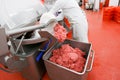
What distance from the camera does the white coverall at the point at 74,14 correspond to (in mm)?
1584

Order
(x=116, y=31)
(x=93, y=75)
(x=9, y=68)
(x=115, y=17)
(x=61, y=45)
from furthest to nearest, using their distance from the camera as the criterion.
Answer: (x=115, y=17), (x=116, y=31), (x=93, y=75), (x=61, y=45), (x=9, y=68)

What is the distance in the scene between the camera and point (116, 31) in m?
2.73

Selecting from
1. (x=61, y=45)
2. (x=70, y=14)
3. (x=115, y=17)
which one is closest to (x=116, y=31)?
(x=115, y=17)

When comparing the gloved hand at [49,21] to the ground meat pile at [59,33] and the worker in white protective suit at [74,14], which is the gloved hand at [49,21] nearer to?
the ground meat pile at [59,33]

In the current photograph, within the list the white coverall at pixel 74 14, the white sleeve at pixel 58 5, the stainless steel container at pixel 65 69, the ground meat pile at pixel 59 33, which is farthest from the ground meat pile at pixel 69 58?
the white sleeve at pixel 58 5

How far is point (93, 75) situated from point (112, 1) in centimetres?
322

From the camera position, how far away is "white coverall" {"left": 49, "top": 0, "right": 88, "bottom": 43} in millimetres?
1584

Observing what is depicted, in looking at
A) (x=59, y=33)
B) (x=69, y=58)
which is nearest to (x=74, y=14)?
(x=59, y=33)

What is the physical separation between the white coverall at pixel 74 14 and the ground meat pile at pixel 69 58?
0.41 meters

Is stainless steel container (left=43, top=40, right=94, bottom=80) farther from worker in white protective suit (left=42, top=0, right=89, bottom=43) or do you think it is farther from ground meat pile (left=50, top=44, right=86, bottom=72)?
worker in white protective suit (left=42, top=0, right=89, bottom=43)

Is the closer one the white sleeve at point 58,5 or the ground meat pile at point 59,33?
the ground meat pile at point 59,33

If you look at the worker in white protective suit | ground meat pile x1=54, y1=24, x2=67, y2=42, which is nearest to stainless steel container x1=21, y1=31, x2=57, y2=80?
ground meat pile x1=54, y1=24, x2=67, y2=42

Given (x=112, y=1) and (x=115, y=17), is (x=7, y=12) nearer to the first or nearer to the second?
(x=115, y=17)

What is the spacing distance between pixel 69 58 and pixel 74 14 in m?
0.68
